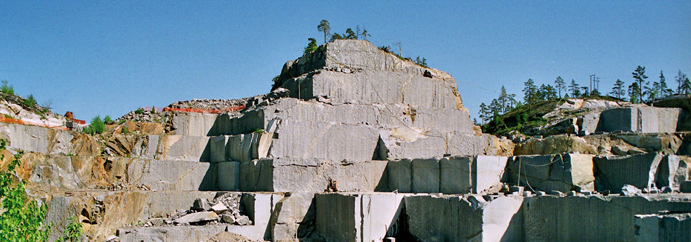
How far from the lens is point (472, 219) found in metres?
12.9

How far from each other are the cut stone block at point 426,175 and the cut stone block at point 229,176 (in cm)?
508

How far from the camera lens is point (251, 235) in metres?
15.5

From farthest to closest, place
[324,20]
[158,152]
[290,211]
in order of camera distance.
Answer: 1. [324,20]
2. [158,152]
3. [290,211]

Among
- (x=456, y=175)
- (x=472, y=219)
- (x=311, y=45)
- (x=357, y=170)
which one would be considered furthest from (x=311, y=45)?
(x=472, y=219)

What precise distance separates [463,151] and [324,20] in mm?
9229

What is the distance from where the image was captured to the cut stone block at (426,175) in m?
16.0

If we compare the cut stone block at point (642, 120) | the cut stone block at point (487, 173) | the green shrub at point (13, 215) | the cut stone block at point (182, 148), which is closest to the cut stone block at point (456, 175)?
the cut stone block at point (487, 173)

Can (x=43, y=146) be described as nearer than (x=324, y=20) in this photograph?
Yes

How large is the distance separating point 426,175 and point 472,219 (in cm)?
353

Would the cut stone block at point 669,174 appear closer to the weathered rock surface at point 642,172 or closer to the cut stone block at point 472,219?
the weathered rock surface at point 642,172

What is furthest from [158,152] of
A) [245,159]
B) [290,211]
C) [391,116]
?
[391,116]

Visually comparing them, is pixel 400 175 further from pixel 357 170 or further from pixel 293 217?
pixel 293 217

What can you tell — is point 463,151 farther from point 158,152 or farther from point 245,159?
point 158,152

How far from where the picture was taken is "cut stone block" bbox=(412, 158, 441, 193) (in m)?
16.0
